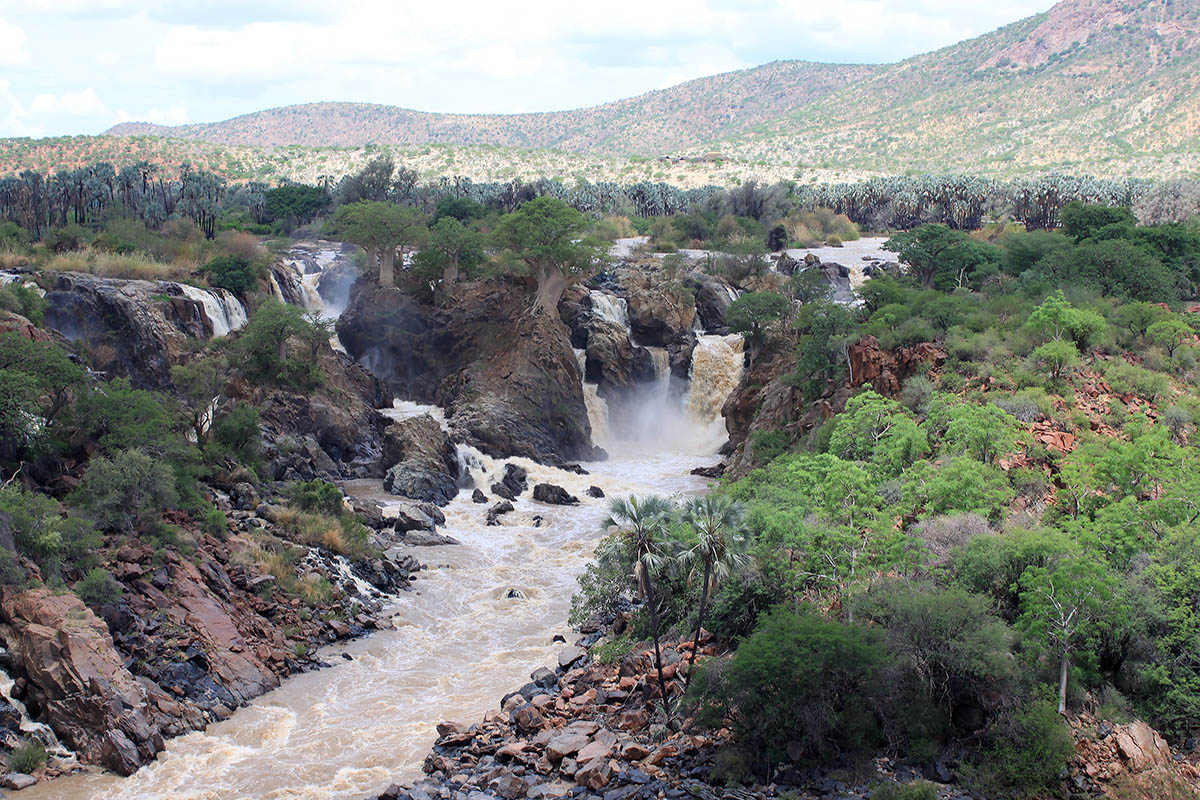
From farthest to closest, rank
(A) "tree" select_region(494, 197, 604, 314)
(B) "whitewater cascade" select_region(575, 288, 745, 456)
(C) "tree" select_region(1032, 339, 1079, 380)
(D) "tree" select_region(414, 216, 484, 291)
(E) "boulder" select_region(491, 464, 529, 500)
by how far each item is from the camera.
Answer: (D) "tree" select_region(414, 216, 484, 291), (B) "whitewater cascade" select_region(575, 288, 745, 456), (A) "tree" select_region(494, 197, 604, 314), (E) "boulder" select_region(491, 464, 529, 500), (C) "tree" select_region(1032, 339, 1079, 380)

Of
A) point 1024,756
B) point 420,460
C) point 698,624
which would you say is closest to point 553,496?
point 420,460

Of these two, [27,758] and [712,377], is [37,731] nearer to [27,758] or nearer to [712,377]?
[27,758]

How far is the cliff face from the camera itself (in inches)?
2235

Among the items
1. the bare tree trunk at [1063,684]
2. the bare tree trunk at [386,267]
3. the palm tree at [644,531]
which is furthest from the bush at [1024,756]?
the bare tree trunk at [386,267]

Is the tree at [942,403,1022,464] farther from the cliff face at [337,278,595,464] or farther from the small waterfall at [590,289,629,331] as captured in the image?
the small waterfall at [590,289,629,331]

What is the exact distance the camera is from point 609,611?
31812mm

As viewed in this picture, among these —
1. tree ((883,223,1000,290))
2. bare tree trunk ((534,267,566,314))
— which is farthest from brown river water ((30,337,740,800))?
tree ((883,223,1000,290))

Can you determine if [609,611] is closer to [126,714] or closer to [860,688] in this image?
[860,688]

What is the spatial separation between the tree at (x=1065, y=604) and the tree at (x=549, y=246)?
40.2 metres

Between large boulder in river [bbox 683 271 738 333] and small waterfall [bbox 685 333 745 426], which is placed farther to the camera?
large boulder in river [bbox 683 271 738 333]

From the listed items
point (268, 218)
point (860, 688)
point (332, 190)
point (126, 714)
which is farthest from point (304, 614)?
point (332, 190)

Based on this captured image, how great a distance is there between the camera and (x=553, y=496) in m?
48.3

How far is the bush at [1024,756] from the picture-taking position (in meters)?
21.3

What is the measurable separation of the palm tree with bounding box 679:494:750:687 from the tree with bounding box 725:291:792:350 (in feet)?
119
